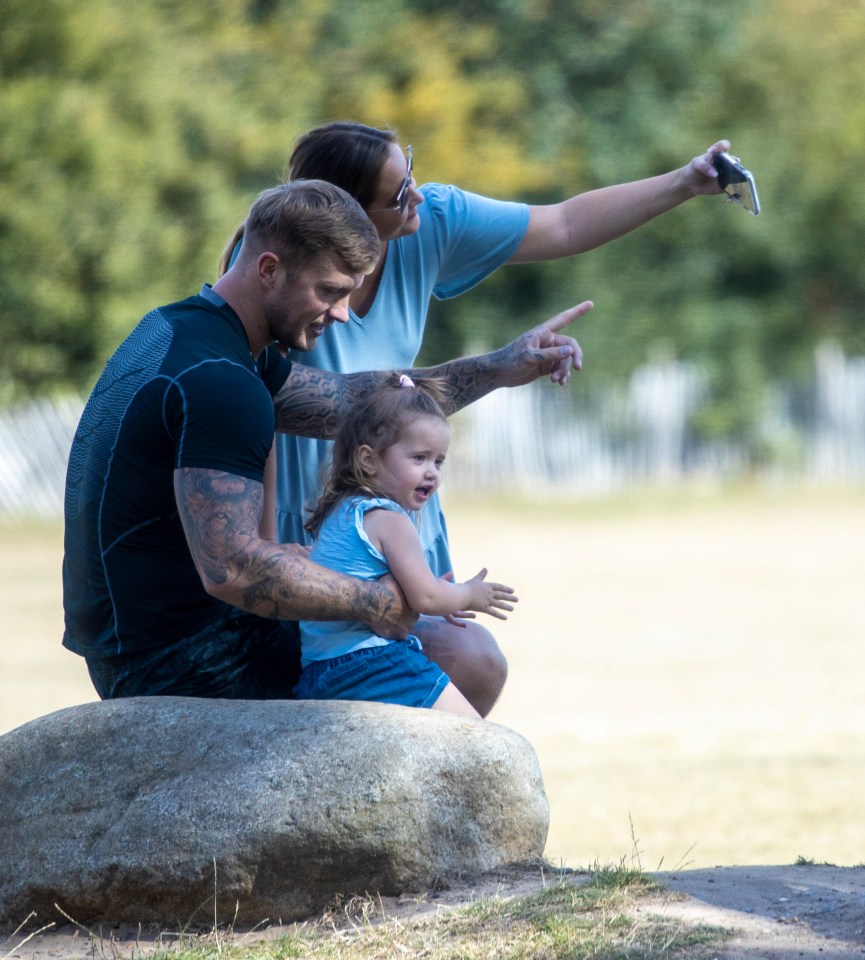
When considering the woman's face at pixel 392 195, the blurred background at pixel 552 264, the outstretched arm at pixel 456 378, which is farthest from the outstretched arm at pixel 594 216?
the blurred background at pixel 552 264

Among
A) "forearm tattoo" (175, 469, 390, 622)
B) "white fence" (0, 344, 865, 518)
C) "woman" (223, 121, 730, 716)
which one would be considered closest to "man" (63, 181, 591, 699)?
"forearm tattoo" (175, 469, 390, 622)

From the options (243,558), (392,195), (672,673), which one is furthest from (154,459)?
(672,673)

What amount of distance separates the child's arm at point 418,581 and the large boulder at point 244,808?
0.88 feet

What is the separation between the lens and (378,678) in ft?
12.1

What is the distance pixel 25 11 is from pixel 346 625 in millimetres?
20348

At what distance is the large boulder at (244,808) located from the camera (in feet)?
10.8

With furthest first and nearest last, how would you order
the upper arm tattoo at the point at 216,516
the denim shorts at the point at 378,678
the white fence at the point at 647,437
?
the white fence at the point at 647,437 → the denim shorts at the point at 378,678 → the upper arm tattoo at the point at 216,516

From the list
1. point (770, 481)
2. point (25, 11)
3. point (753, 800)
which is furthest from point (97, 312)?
point (753, 800)

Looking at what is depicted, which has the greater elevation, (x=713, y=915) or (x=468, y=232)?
(x=468, y=232)

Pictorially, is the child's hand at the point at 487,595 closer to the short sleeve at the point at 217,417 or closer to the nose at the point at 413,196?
the short sleeve at the point at 217,417

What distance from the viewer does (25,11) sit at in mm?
21734

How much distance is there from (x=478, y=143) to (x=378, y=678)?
76.8ft

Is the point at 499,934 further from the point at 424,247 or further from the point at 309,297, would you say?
the point at 424,247

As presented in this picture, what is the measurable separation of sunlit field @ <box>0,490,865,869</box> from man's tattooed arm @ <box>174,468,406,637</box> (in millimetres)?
1135
